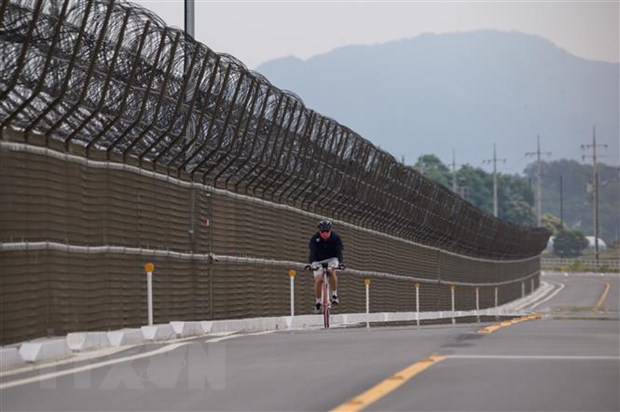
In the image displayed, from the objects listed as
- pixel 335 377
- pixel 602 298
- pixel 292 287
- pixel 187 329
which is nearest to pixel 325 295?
pixel 292 287

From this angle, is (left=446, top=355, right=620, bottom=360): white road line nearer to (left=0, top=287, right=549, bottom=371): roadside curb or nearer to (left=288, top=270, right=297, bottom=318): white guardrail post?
(left=0, top=287, right=549, bottom=371): roadside curb

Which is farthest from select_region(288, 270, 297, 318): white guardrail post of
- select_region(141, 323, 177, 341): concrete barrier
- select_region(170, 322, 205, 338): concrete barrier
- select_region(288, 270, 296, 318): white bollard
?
select_region(141, 323, 177, 341): concrete barrier

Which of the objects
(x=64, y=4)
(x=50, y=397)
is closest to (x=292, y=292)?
(x=64, y=4)

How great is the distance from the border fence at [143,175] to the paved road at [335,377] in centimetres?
185

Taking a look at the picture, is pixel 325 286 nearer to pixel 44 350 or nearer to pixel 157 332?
pixel 157 332

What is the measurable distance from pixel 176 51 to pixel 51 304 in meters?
5.61

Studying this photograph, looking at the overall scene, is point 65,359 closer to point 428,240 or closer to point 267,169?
point 267,169

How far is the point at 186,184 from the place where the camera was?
24.0m

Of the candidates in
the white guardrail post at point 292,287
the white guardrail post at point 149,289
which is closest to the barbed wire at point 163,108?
the white guardrail post at point 149,289

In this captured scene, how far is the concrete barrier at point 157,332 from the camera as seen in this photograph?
19.1 meters

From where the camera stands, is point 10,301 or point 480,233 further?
point 480,233

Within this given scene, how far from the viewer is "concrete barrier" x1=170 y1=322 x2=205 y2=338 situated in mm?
20875

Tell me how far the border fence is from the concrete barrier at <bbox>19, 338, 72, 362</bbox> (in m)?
0.42

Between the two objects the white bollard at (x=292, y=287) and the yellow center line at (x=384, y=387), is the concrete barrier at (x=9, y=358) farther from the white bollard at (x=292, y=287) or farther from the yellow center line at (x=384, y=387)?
the white bollard at (x=292, y=287)
